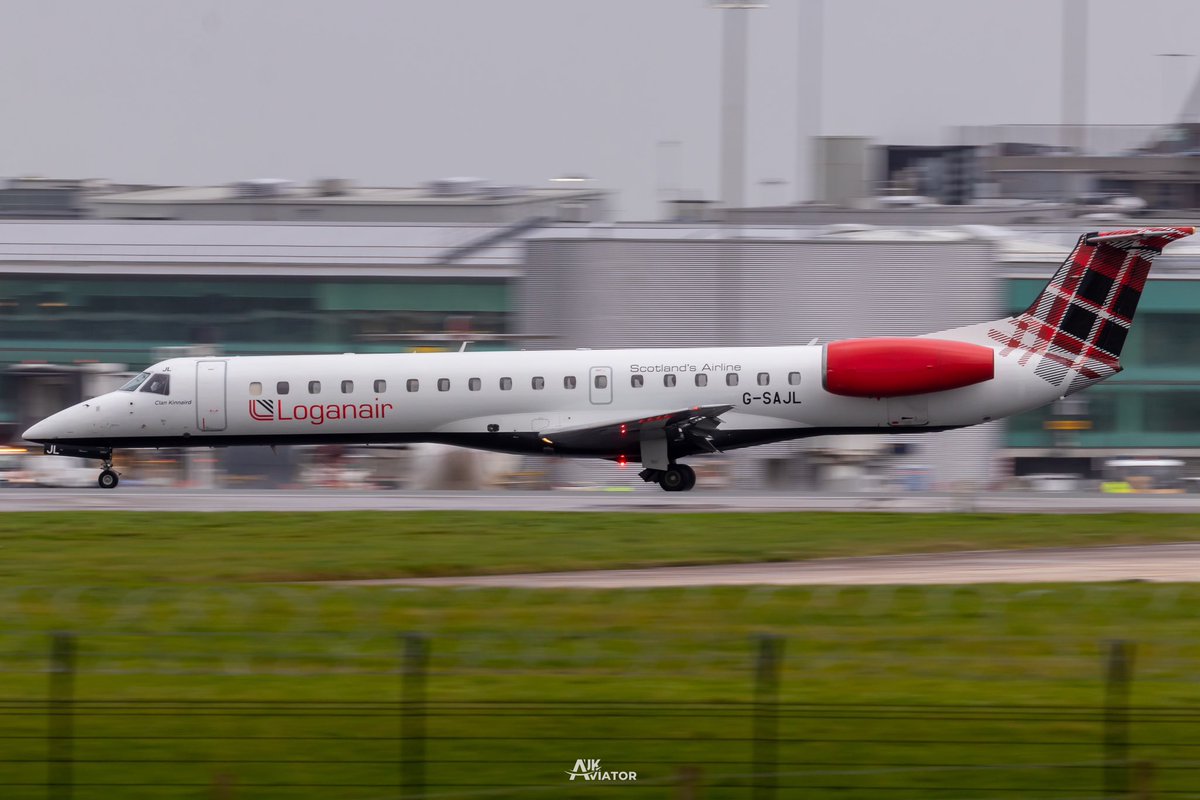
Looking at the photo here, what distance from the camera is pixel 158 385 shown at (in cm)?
3238

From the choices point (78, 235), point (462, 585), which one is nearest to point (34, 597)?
point (462, 585)

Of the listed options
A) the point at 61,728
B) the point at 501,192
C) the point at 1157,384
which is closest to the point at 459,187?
the point at 501,192

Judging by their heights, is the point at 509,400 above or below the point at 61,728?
above

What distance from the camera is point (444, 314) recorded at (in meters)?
48.1

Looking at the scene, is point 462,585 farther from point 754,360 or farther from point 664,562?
point 754,360

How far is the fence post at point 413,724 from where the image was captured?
9086mm

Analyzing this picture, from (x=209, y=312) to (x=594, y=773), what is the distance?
41618mm

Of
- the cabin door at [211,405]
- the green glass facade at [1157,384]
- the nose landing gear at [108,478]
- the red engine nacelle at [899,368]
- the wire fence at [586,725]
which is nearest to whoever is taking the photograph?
the wire fence at [586,725]

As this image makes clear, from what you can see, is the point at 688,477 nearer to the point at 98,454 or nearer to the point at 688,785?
the point at 98,454

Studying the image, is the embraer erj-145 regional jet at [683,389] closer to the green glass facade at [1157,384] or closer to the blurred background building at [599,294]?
the blurred background building at [599,294]

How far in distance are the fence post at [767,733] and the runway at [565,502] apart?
16917mm

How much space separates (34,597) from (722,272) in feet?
85.6

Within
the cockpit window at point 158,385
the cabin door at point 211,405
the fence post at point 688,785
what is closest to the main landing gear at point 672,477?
the cabin door at point 211,405

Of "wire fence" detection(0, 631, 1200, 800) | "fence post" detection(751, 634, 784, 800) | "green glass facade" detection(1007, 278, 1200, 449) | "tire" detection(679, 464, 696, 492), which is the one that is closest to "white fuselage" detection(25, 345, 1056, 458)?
"tire" detection(679, 464, 696, 492)
